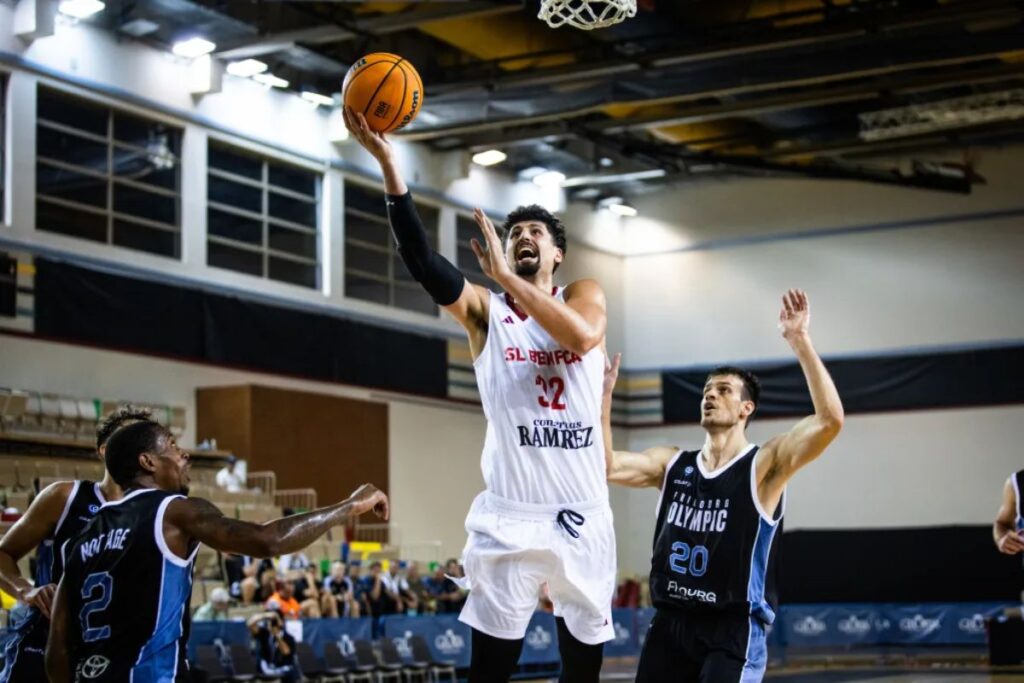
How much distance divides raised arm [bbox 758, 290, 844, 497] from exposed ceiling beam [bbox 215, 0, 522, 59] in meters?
16.2

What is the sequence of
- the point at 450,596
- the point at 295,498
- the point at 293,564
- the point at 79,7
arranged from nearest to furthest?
the point at 293,564
the point at 79,7
the point at 450,596
the point at 295,498

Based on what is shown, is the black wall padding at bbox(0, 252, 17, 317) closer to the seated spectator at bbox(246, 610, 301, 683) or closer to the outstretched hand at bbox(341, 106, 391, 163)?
the seated spectator at bbox(246, 610, 301, 683)

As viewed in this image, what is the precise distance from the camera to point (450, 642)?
2053 cm

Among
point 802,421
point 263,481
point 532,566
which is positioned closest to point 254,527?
point 532,566

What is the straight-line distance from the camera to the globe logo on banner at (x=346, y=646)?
18.3m

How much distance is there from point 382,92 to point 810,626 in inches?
969

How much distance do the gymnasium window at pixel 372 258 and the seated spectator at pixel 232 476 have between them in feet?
18.1

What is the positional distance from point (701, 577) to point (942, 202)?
26521 millimetres

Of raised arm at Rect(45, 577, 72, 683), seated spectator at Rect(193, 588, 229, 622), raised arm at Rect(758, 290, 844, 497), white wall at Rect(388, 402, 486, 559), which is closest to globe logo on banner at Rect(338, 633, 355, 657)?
seated spectator at Rect(193, 588, 229, 622)

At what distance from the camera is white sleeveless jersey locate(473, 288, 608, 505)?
595 cm

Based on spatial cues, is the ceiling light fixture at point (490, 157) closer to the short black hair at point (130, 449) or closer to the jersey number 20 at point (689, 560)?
the jersey number 20 at point (689, 560)

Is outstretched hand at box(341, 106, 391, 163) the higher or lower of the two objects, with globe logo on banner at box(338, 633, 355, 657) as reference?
higher

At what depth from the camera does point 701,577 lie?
6652 millimetres

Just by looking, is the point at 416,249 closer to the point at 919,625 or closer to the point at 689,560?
the point at 689,560
